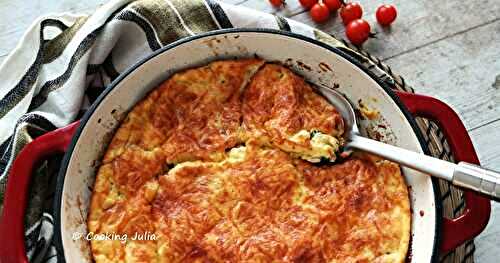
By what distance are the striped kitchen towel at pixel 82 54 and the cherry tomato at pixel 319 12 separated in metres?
0.26

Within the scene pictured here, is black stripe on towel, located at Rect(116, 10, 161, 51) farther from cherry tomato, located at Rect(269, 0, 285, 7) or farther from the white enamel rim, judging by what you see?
cherry tomato, located at Rect(269, 0, 285, 7)

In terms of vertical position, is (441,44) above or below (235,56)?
below

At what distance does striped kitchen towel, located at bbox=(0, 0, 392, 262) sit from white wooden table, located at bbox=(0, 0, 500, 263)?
34 cm

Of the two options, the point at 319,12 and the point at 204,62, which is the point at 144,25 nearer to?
the point at 204,62

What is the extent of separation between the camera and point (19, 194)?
2.11 metres

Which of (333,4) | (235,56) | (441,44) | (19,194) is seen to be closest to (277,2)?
(333,4)

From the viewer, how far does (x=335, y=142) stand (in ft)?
7.59

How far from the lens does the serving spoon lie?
75.1 inches

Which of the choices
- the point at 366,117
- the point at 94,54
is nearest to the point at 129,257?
the point at 94,54

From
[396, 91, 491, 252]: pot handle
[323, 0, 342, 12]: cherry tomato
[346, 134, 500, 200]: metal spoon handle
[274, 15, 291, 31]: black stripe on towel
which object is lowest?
[396, 91, 491, 252]: pot handle

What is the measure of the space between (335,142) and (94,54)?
0.97 meters

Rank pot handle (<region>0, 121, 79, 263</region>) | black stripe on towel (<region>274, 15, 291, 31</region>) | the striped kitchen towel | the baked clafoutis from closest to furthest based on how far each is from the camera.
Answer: pot handle (<region>0, 121, 79, 263</region>)
the baked clafoutis
the striped kitchen towel
black stripe on towel (<region>274, 15, 291, 31</region>)

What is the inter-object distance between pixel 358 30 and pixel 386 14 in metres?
0.16

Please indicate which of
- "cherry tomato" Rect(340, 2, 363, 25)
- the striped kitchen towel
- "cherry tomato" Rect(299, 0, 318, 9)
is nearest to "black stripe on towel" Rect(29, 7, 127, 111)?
the striped kitchen towel
